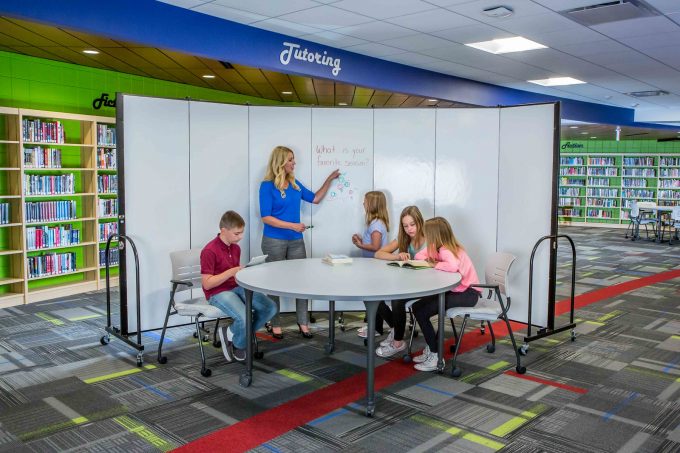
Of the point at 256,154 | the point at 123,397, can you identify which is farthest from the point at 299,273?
the point at 256,154

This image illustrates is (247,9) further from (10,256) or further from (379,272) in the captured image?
(10,256)

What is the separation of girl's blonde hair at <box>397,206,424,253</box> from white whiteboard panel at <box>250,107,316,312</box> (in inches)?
51.5

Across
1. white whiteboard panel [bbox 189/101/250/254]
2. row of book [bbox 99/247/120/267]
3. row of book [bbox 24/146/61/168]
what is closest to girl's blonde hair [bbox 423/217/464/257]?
white whiteboard panel [bbox 189/101/250/254]

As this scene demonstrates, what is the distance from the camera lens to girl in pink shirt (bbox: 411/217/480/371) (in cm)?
441

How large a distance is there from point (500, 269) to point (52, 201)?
5550mm

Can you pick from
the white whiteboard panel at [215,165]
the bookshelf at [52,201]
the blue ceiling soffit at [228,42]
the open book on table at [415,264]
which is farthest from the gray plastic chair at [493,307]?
the bookshelf at [52,201]

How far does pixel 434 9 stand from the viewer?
5062 millimetres

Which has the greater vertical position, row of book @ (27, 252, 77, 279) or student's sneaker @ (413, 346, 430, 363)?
row of book @ (27, 252, 77, 279)

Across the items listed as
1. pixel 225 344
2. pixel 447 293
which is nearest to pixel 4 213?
pixel 225 344

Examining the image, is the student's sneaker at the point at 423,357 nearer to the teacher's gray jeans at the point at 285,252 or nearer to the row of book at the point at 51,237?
the teacher's gray jeans at the point at 285,252

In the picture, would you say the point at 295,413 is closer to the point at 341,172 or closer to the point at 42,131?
the point at 341,172

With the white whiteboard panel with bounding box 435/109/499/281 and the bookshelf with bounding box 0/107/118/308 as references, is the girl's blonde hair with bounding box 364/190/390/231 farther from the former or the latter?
the bookshelf with bounding box 0/107/118/308

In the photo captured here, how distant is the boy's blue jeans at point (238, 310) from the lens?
4336 millimetres

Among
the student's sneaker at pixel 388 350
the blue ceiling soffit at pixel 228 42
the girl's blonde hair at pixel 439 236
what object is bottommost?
the student's sneaker at pixel 388 350
